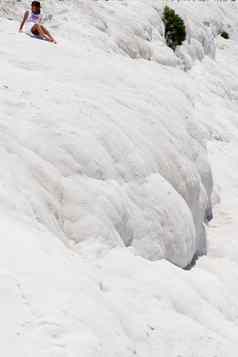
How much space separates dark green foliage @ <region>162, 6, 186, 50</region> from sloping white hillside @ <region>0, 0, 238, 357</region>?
1775 centimetres

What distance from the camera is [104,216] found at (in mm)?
9133

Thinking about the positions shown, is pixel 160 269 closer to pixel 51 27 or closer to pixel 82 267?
pixel 82 267

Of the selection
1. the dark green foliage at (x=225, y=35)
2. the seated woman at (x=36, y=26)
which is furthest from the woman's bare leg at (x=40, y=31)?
the dark green foliage at (x=225, y=35)

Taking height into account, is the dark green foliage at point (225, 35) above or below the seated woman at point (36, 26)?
below

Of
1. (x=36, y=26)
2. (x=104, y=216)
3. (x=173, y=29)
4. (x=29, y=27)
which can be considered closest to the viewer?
(x=104, y=216)

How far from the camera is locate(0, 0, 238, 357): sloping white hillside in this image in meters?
6.00

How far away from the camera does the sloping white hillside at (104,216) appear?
6000 millimetres

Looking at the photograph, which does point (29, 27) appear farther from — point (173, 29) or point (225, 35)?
point (225, 35)

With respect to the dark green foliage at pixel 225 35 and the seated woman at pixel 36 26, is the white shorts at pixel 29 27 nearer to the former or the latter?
the seated woman at pixel 36 26

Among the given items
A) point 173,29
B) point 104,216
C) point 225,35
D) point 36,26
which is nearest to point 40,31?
point 36,26

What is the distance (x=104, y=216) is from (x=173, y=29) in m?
28.7

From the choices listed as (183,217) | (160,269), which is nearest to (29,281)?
(160,269)

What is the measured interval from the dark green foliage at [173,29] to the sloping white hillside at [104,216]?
17.7 m

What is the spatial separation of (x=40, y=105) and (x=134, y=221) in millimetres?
2783
